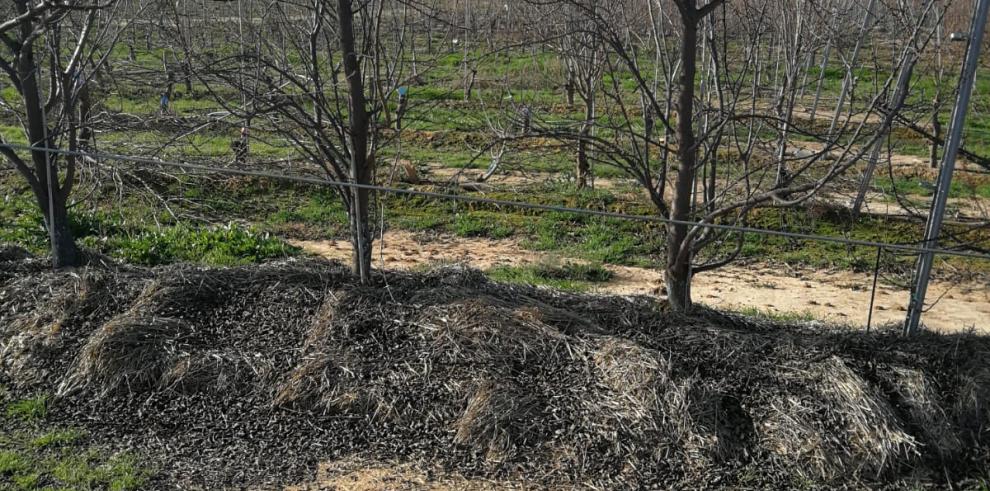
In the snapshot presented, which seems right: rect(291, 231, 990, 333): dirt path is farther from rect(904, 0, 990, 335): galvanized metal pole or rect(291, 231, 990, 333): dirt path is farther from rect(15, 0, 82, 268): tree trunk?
rect(15, 0, 82, 268): tree trunk

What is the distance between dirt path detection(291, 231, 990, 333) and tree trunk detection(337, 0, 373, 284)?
1.97 meters

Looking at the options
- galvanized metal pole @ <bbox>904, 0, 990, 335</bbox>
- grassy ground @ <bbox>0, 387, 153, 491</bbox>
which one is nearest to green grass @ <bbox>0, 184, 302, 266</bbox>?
grassy ground @ <bbox>0, 387, 153, 491</bbox>

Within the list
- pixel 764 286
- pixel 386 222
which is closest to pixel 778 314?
pixel 764 286

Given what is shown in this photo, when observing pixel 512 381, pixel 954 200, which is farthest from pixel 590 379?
pixel 954 200

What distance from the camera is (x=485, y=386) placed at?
15.2 ft

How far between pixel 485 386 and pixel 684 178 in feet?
5.43

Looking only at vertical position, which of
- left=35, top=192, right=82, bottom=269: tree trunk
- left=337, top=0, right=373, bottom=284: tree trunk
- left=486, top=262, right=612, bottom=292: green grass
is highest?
left=337, top=0, right=373, bottom=284: tree trunk

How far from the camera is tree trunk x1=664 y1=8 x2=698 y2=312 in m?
5.02

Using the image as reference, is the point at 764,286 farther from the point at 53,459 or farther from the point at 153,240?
the point at 53,459

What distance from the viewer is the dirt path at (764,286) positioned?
7.51m

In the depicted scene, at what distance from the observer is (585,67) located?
37.7 ft

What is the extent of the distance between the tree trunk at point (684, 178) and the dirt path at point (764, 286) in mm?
1908

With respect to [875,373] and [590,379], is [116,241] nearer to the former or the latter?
[590,379]

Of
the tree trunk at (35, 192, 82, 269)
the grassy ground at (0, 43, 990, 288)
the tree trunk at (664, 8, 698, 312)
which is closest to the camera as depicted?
the tree trunk at (664, 8, 698, 312)
